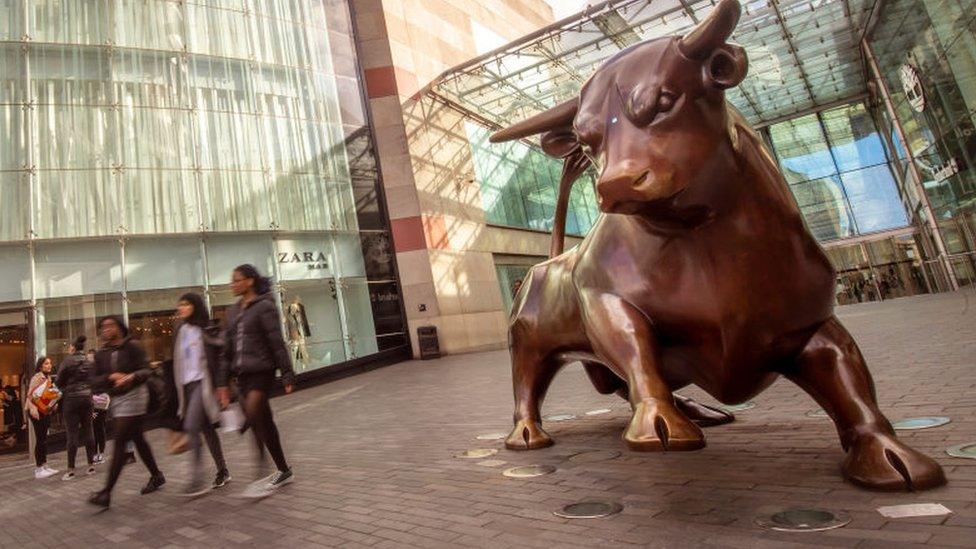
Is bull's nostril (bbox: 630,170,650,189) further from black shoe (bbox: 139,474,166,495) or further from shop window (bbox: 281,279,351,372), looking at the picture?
shop window (bbox: 281,279,351,372)

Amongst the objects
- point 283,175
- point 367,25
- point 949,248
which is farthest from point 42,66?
point 949,248

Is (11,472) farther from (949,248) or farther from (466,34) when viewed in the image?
(949,248)

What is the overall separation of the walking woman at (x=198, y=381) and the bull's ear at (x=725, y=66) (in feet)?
13.8

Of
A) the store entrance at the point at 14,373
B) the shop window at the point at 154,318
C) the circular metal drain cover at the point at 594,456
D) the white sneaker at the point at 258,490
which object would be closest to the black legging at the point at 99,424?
the store entrance at the point at 14,373

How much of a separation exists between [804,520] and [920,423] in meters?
1.78

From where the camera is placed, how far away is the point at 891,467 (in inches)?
81.0

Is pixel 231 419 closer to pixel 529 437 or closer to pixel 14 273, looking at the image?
pixel 529 437

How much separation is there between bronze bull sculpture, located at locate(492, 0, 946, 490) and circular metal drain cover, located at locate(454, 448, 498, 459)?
189cm

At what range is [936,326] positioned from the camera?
8.31m

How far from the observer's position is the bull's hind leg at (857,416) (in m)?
2.05

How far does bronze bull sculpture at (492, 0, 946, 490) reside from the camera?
1.74m

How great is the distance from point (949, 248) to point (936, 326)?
15.1m

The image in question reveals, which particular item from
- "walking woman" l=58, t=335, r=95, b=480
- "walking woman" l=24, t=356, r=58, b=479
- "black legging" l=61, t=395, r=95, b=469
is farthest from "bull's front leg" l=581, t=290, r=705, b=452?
"walking woman" l=24, t=356, r=58, b=479

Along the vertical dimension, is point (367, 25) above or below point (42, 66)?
above
